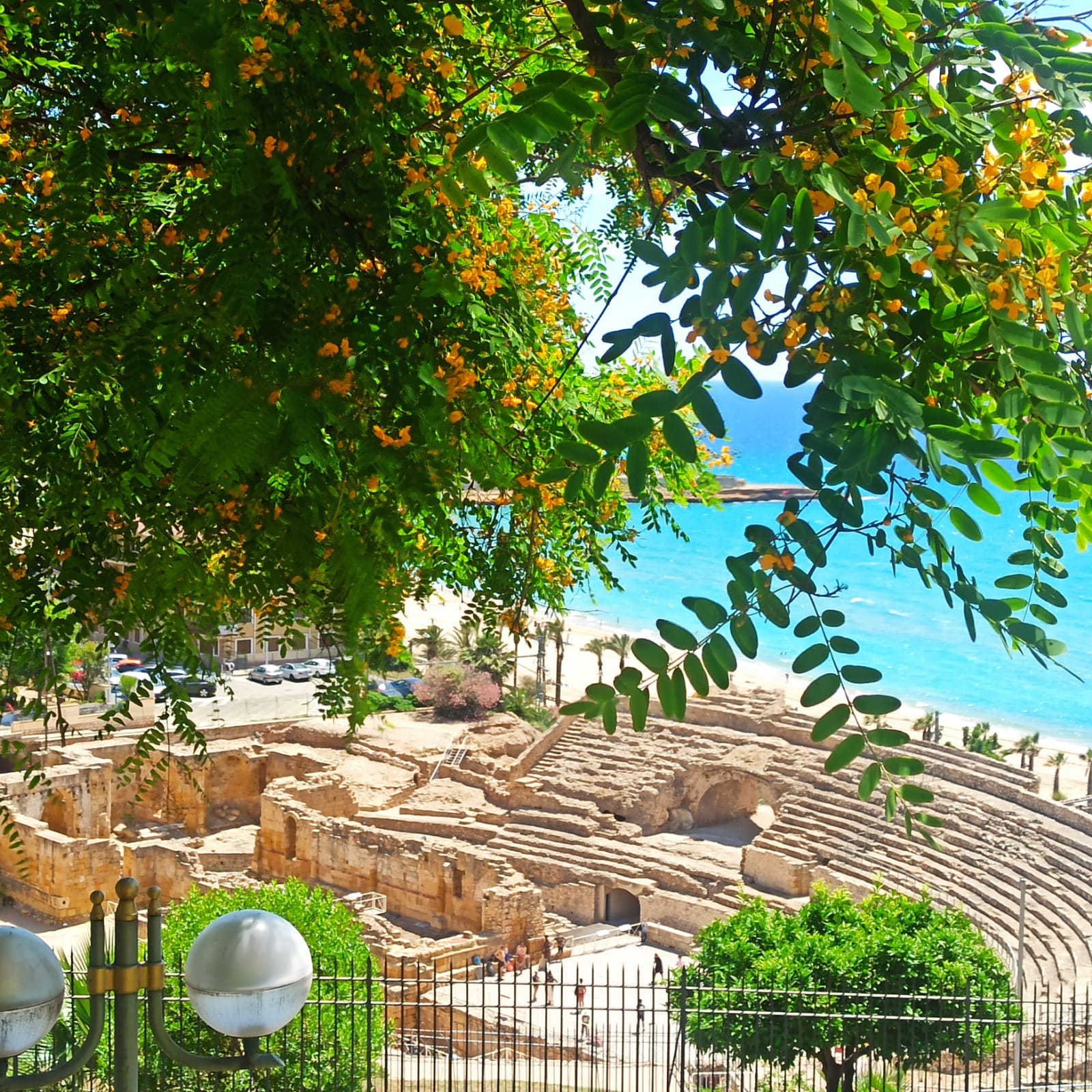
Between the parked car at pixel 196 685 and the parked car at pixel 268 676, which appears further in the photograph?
the parked car at pixel 268 676

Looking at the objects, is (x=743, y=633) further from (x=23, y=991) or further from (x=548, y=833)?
(x=548, y=833)

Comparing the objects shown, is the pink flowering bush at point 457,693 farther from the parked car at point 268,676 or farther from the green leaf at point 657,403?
the green leaf at point 657,403

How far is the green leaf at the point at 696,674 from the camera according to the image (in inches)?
43.8

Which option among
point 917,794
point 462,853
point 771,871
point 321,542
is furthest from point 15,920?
point 917,794

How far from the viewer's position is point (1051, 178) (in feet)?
4.22

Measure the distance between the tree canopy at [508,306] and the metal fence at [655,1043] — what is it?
5.25m

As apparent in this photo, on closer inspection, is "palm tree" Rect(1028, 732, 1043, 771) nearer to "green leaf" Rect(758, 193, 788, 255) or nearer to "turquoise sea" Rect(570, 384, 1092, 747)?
"turquoise sea" Rect(570, 384, 1092, 747)

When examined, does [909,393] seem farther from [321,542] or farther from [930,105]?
[321,542]

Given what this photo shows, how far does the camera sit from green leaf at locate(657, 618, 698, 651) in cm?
108

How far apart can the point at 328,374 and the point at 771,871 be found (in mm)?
21303

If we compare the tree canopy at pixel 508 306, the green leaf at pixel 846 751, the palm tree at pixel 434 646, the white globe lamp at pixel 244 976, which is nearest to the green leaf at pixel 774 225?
the tree canopy at pixel 508 306

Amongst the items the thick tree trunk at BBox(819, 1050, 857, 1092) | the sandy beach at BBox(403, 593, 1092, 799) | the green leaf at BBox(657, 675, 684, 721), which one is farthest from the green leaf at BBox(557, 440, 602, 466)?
the sandy beach at BBox(403, 593, 1092, 799)

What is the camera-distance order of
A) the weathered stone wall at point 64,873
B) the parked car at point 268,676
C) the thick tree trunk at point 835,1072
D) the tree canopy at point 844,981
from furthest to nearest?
the parked car at point 268,676 → the weathered stone wall at point 64,873 → the thick tree trunk at point 835,1072 → the tree canopy at point 844,981

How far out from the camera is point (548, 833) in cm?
2403
